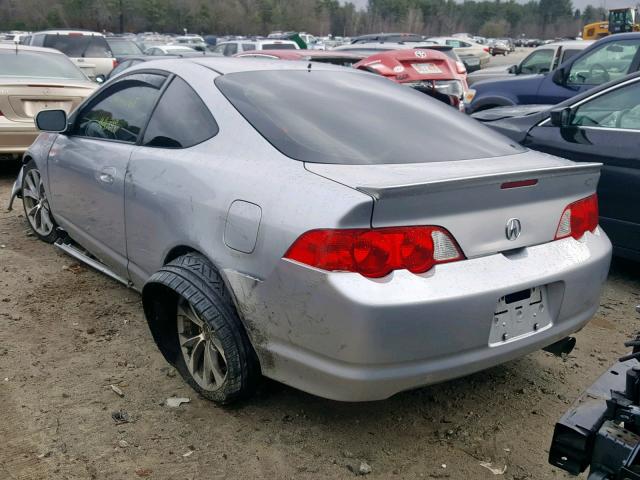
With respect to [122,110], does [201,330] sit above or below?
below

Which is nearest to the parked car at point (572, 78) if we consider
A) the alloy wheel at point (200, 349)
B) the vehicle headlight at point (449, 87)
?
the vehicle headlight at point (449, 87)

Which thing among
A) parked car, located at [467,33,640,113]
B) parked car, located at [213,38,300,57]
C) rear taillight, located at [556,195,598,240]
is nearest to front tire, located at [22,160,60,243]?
rear taillight, located at [556,195,598,240]

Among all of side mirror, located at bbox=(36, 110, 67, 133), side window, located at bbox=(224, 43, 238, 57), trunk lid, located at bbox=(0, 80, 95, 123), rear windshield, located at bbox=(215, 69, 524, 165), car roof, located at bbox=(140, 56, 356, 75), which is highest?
car roof, located at bbox=(140, 56, 356, 75)

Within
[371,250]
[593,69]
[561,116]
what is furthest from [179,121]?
[593,69]

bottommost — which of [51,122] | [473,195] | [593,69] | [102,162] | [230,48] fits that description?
[230,48]

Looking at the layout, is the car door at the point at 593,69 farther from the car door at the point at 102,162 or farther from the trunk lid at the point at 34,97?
the car door at the point at 102,162

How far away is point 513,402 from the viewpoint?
3098 millimetres

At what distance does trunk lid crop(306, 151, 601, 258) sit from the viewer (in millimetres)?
2354

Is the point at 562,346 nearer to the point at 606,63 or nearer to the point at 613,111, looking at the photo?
the point at 613,111

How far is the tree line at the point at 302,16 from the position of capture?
7331 centimetres

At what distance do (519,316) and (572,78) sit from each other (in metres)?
6.71

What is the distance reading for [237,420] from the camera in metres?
2.90

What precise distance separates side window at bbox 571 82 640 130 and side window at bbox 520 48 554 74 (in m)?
7.47

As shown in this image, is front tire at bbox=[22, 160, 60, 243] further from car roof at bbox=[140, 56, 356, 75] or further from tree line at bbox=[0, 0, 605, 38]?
tree line at bbox=[0, 0, 605, 38]
